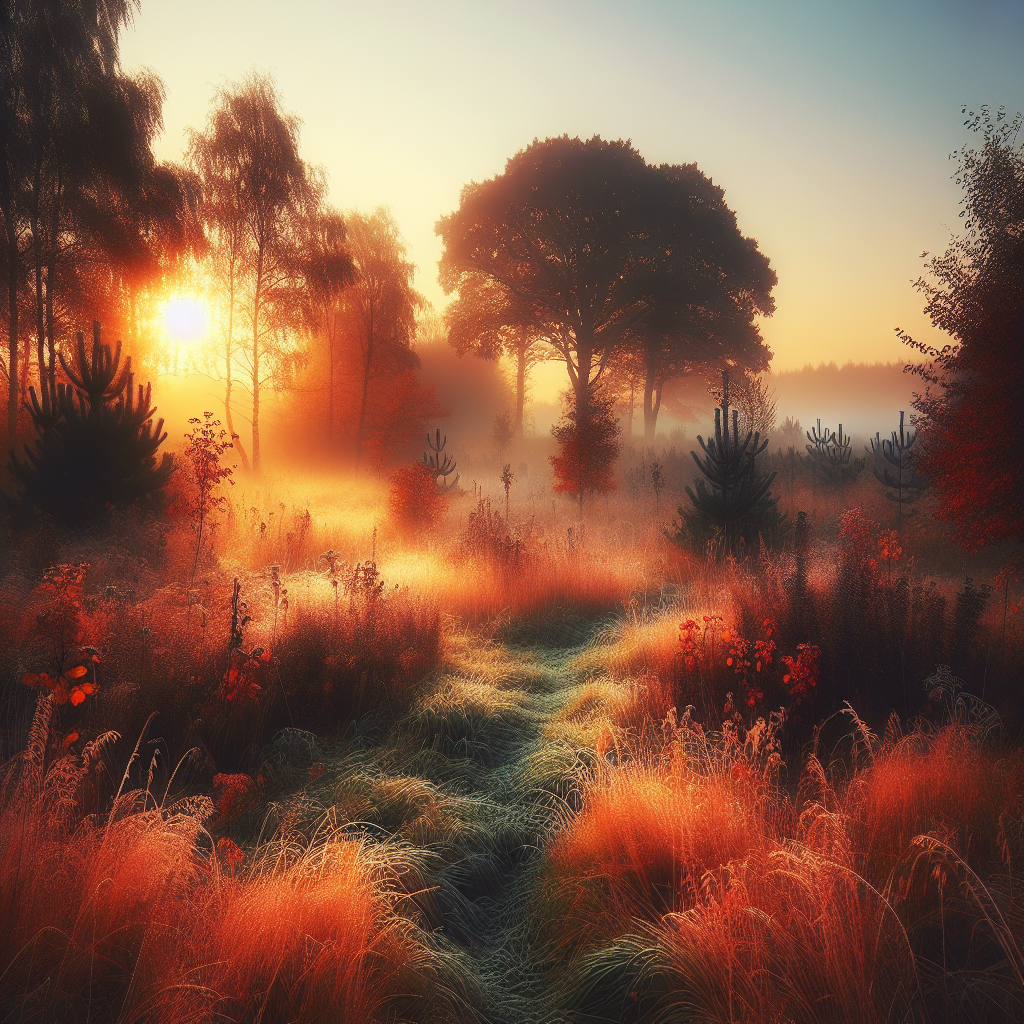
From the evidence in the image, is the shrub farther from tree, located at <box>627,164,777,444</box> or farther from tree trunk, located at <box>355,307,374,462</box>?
tree, located at <box>627,164,777,444</box>

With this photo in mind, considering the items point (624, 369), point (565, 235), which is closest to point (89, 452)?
point (565, 235)

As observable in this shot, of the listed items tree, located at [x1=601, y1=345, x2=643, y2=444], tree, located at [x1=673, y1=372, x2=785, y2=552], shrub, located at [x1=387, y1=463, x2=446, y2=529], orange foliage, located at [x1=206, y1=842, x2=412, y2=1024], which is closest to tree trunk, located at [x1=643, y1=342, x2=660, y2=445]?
tree, located at [x1=601, y1=345, x2=643, y2=444]

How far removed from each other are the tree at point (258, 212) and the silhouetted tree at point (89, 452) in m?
7.45

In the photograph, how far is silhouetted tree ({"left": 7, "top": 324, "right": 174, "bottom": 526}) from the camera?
30.4ft

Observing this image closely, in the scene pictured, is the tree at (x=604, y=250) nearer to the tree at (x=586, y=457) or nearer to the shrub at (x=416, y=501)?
the tree at (x=586, y=457)

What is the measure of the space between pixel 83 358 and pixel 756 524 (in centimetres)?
1104

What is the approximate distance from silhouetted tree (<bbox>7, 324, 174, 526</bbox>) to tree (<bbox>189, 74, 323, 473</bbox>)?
7.45 metres

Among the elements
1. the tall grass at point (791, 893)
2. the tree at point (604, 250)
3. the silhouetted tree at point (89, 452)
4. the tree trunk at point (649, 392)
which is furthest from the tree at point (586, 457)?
the tall grass at point (791, 893)

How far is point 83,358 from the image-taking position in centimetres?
952

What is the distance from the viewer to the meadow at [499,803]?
2127 mm

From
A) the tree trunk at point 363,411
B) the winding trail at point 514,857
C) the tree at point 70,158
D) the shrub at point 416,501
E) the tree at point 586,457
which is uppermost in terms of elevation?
the tree at point 70,158

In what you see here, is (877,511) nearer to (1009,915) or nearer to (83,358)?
(1009,915)

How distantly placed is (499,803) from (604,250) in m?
19.2

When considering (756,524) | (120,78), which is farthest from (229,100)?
(756,524)
